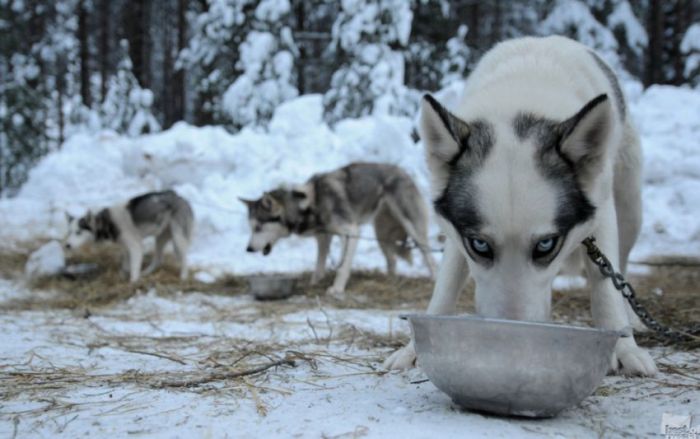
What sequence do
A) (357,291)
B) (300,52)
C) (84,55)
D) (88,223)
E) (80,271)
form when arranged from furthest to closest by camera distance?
(84,55), (300,52), (88,223), (80,271), (357,291)

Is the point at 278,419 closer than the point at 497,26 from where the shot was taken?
Yes

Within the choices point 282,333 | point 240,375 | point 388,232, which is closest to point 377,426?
point 240,375

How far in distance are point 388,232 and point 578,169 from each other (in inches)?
235


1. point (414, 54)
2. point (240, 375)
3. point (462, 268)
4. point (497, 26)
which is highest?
point (497, 26)

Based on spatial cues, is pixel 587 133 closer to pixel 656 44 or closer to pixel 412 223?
pixel 412 223

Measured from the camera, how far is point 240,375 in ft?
8.57

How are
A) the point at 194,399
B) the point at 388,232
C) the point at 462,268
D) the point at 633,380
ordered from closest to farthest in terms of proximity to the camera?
the point at 194,399, the point at 633,380, the point at 462,268, the point at 388,232

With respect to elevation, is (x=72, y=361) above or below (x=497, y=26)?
below

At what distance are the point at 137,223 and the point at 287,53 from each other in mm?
7910

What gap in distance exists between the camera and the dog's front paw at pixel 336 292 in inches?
257

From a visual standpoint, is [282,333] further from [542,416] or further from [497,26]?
[497,26]

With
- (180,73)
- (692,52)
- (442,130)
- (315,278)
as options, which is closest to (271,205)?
(315,278)

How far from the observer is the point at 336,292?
676 centimetres

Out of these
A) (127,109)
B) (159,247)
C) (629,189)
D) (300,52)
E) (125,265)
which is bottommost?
(125,265)
